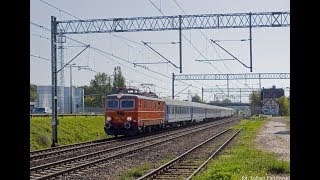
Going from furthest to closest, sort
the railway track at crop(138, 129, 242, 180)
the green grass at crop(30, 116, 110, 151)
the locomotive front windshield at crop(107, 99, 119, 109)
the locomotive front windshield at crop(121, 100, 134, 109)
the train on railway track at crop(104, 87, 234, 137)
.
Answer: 1. the locomotive front windshield at crop(107, 99, 119, 109)
2. the locomotive front windshield at crop(121, 100, 134, 109)
3. the train on railway track at crop(104, 87, 234, 137)
4. the green grass at crop(30, 116, 110, 151)
5. the railway track at crop(138, 129, 242, 180)

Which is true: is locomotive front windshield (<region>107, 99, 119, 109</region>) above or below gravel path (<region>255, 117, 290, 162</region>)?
above

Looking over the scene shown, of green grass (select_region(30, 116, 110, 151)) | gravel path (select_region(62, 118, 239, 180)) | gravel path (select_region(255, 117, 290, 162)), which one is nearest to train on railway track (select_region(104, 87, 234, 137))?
green grass (select_region(30, 116, 110, 151))

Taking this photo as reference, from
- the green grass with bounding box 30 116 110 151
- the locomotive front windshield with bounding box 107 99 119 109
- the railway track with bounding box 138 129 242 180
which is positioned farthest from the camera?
the locomotive front windshield with bounding box 107 99 119 109

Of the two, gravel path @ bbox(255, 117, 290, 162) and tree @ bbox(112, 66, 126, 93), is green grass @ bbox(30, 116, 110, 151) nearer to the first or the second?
gravel path @ bbox(255, 117, 290, 162)

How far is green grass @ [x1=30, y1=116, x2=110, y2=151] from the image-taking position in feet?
82.1

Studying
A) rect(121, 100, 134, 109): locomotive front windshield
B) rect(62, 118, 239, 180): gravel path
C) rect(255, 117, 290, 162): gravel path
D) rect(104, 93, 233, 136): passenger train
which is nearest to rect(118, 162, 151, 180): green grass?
rect(62, 118, 239, 180): gravel path

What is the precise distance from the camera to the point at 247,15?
88.1 ft

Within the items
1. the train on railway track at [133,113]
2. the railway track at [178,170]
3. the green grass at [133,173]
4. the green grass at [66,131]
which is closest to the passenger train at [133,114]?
the train on railway track at [133,113]

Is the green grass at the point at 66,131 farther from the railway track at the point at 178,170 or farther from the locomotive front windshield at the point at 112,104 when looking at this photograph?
the railway track at the point at 178,170

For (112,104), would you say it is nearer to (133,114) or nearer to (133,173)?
(133,114)

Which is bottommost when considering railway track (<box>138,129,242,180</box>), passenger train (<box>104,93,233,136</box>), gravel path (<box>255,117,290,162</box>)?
gravel path (<box>255,117,290,162</box>)

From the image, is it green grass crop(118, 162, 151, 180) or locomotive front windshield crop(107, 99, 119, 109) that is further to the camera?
locomotive front windshield crop(107, 99, 119, 109)

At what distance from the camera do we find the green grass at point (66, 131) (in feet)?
82.1
